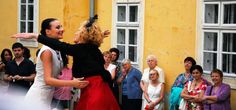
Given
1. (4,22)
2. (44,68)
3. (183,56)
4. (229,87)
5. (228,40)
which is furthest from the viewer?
(4,22)

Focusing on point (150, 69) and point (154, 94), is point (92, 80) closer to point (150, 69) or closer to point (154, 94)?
point (154, 94)

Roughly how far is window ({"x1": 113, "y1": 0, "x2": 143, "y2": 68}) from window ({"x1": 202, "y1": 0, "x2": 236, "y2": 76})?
7.45 ft

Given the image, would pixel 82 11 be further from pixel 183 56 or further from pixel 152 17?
pixel 183 56

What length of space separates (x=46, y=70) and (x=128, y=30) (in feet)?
25.4

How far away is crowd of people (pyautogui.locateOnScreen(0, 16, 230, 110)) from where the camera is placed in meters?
7.34

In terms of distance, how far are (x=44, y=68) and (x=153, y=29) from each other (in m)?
6.91

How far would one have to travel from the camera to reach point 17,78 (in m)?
12.8

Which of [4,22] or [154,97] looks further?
[4,22]

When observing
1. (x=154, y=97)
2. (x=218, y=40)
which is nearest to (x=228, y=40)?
(x=218, y=40)

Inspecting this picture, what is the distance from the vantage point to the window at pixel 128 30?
48.3ft

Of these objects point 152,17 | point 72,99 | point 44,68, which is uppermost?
Result: point 152,17

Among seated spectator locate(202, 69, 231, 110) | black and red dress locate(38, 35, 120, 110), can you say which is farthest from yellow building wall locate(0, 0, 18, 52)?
black and red dress locate(38, 35, 120, 110)

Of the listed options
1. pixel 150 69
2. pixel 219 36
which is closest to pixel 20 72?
pixel 150 69

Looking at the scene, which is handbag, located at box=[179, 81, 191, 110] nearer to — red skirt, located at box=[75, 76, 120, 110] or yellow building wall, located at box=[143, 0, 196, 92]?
yellow building wall, located at box=[143, 0, 196, 92]
